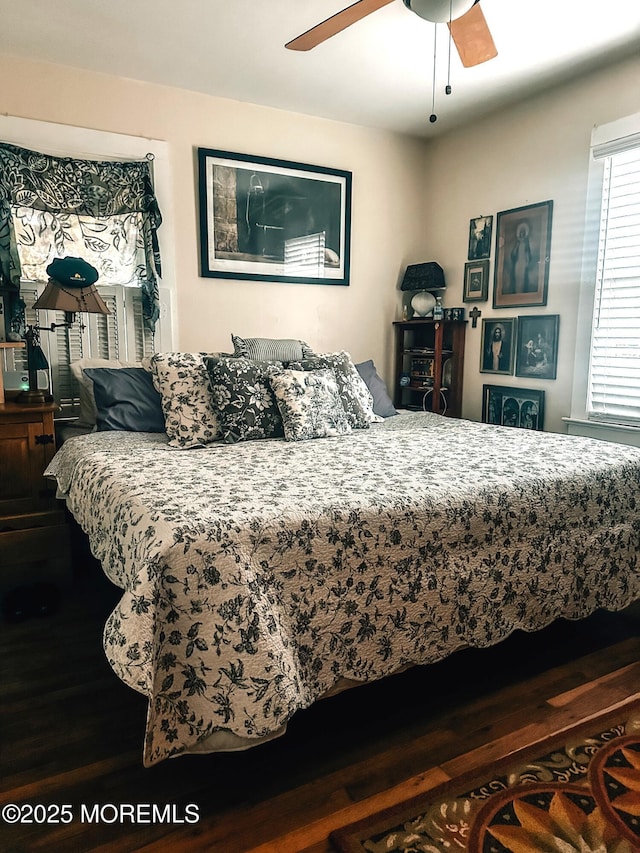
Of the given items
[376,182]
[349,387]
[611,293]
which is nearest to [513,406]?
[611,293]

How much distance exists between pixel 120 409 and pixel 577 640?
227 centimetres

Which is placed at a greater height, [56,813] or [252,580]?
[252,580]

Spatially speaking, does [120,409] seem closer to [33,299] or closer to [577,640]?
[33,299]

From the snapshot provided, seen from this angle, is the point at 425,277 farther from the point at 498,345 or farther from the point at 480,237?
the point at 498,345

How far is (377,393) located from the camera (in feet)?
11.6

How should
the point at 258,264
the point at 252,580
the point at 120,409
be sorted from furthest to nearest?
the point at 258,264, the point at 120,409, the point at 252,580

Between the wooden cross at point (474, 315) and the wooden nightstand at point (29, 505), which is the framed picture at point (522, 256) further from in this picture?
the wooden nightstand at point (29, 505)

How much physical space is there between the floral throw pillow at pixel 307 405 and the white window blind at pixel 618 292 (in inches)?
59.0

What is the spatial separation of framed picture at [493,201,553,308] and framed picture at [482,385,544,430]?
55 centimetres

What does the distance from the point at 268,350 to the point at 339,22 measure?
160 cm

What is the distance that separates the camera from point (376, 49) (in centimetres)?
292

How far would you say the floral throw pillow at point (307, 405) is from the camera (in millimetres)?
2676

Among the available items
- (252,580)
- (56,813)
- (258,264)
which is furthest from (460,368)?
(56,813)

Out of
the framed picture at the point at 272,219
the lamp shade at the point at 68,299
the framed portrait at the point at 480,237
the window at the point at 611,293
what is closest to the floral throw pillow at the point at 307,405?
the lamp shade at the point at 68,299
